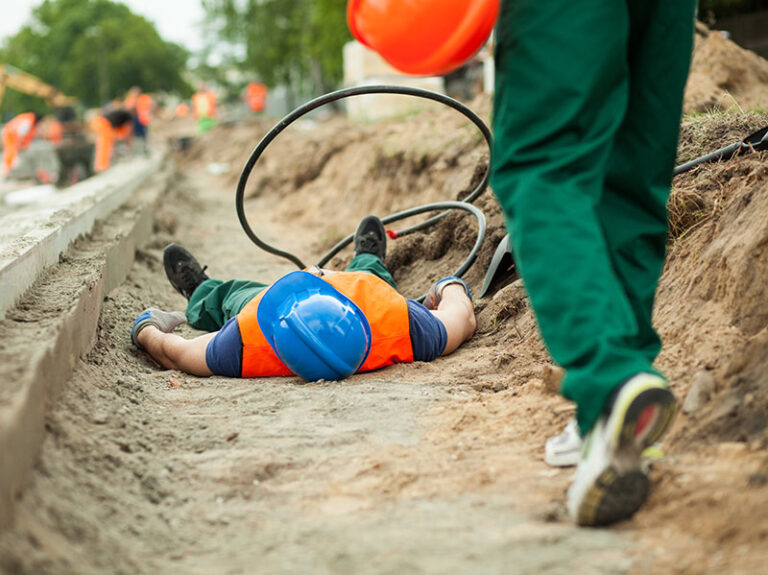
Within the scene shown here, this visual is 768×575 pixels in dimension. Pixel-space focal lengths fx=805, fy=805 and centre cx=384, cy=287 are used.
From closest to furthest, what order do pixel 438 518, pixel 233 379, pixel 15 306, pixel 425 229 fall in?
pixel 438 518, pixel 15 306, pixel 233 379, pixel 425 229

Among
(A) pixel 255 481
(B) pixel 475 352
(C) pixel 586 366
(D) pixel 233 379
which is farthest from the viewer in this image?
(B) pixel 475 352

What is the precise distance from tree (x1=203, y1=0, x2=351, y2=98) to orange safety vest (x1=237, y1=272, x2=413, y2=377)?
16.8 meters

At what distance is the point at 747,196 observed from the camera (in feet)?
9.75

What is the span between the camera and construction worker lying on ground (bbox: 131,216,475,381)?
117 inches

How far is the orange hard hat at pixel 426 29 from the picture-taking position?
184cm

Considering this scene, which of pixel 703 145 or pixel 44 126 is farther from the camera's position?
pixel 44 126

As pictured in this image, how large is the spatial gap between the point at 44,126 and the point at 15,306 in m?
20.6

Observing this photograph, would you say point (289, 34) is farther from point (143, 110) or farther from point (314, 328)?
point (314, 328)

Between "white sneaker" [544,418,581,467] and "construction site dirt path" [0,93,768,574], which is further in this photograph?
"white sneaker" [544,418,581,467]

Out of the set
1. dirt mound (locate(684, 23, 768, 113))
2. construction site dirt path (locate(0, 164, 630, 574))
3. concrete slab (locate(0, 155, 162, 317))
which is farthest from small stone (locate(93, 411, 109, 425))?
dirt mound (locate(684, 23, 768, 113))

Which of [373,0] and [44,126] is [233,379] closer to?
[373,0]

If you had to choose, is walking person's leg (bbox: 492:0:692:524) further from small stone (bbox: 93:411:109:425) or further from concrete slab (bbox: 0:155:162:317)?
concrete slab (bbox: 0:155:162:317)

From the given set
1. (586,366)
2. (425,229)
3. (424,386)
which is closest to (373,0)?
(586,366)

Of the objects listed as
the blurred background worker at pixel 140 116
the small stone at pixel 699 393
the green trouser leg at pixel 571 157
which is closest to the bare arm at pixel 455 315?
the small stone at pixel 699 393
